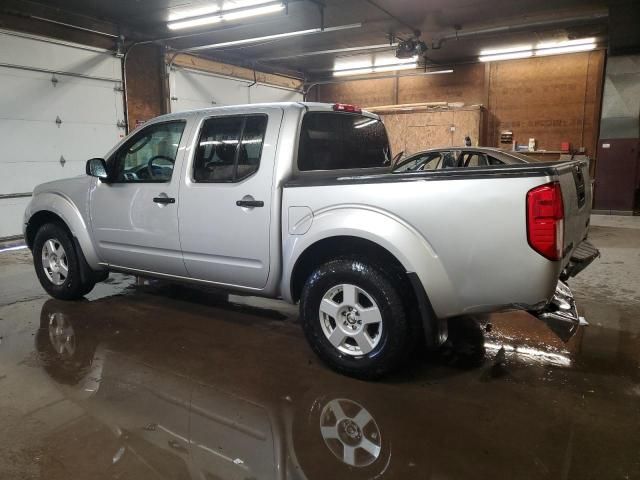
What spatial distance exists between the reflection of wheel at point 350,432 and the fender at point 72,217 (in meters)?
2.93

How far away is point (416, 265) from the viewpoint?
2.78 metres

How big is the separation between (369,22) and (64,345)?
874 centimetres

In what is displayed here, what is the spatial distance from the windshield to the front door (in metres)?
1.07

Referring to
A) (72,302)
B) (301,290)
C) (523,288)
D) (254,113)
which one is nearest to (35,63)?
(72,302)

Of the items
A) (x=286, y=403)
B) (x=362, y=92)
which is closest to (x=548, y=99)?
(x=362, y=92)

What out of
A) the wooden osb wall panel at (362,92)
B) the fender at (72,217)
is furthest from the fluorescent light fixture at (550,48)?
the fender at (72,217)

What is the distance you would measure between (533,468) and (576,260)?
133 cm

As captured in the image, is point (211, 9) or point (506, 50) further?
point (506, 50)

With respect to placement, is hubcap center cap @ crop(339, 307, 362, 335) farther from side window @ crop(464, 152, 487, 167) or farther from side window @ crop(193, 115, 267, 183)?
Result: side window @ crop(464, 152, 487, 167)

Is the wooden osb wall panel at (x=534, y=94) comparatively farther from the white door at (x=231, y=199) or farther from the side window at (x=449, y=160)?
the white door at (x=231, y=199)

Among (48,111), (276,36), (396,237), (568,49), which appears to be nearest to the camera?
(396,237)

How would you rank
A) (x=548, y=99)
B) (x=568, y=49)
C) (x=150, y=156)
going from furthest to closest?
(x=548, y=99)
(x=568, y=49)
(x=150, y=156)

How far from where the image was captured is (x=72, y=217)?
15.0 ft

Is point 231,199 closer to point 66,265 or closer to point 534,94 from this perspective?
point 66,265
